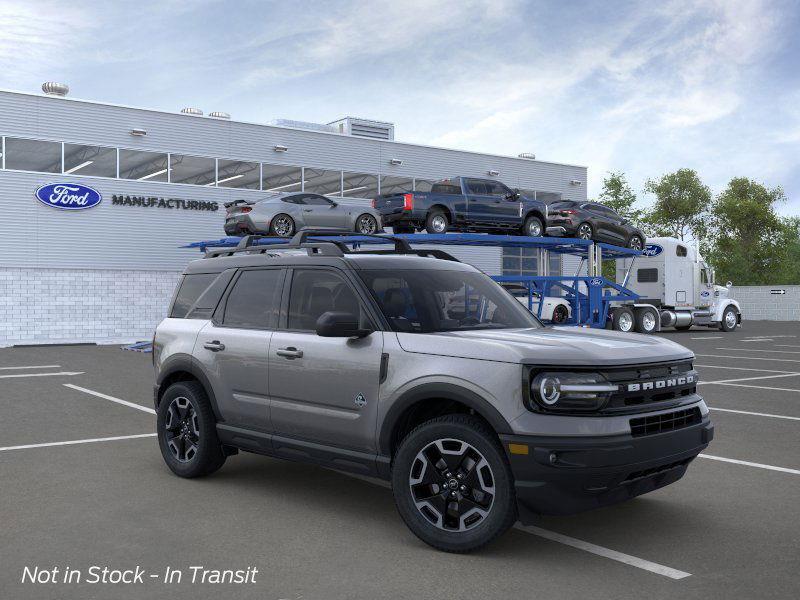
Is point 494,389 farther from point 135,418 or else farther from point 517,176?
point 517,176

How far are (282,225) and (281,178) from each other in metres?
9.74

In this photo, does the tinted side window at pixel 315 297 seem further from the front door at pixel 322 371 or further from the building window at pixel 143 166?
the building window at pixel 143 166

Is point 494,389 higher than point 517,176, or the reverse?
point 517,176

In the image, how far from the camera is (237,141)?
31297mm

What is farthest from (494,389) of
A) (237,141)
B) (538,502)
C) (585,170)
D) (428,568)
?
(585,170)

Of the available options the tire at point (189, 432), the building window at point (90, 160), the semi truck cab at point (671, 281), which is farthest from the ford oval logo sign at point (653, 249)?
the tire at point (189, 432)

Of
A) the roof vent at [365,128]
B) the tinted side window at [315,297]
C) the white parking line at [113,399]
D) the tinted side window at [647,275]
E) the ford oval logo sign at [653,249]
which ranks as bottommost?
the white parking line at [113,399]

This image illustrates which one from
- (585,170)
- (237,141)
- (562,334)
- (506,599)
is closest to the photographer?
(506,599)

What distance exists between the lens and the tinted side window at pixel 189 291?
7161 millimetres

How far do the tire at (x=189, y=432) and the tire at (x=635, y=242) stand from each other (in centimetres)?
2306

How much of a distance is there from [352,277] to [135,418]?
539 cm

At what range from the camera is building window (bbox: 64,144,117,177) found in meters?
27.8

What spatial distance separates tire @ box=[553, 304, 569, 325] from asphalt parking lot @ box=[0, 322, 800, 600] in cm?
1818

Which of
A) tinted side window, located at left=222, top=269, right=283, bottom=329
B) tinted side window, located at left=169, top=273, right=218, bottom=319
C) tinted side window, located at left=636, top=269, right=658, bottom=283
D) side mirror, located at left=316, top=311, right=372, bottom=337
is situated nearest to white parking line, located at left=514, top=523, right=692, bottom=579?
side mirror, located at left=316, top=311, right=372, bottom=337
